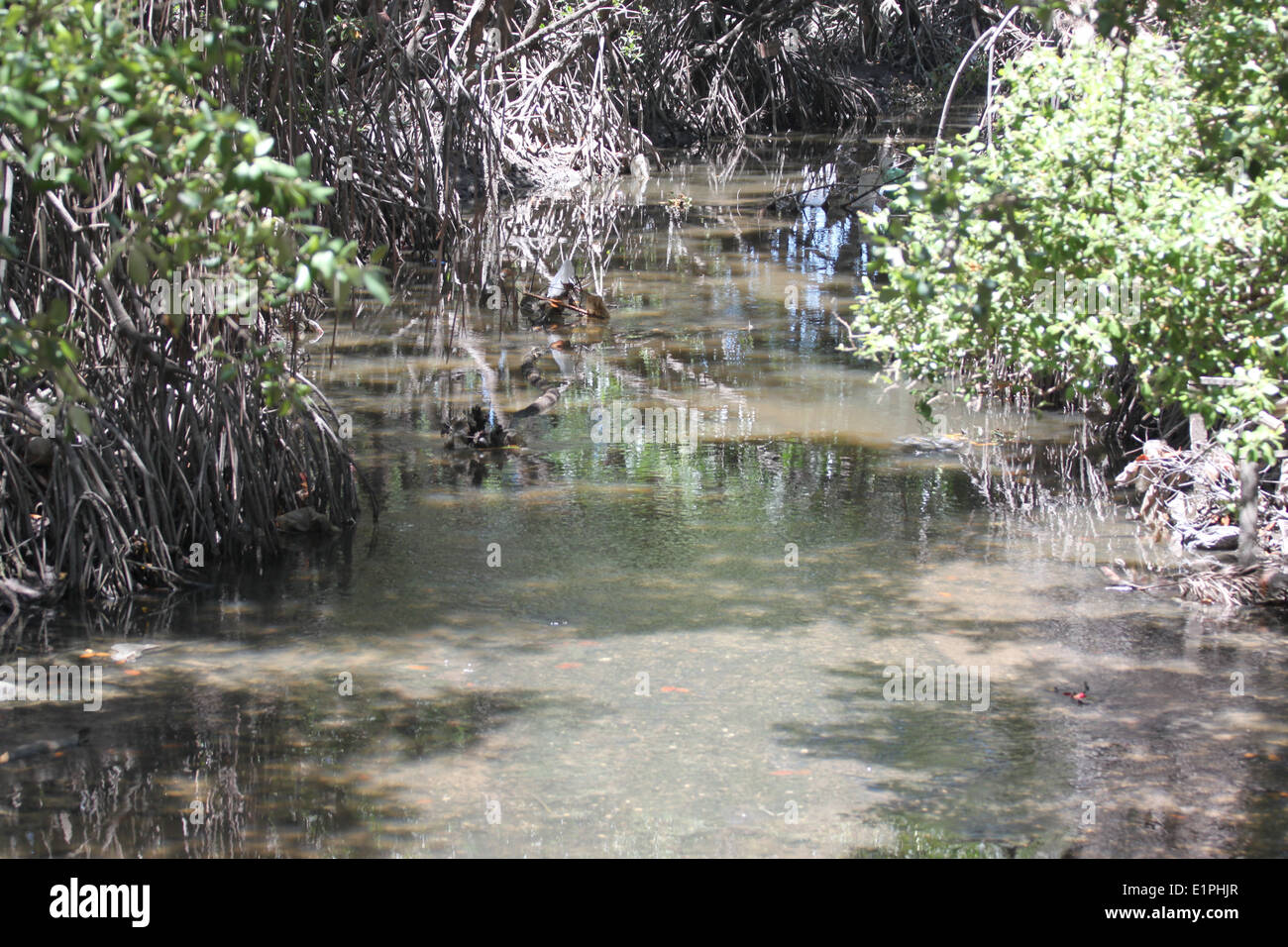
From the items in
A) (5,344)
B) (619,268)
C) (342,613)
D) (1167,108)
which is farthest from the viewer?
(619,268)

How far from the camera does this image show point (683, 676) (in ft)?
15.3

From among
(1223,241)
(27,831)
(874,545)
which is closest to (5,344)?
(27,831)

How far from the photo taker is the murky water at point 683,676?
376 cm

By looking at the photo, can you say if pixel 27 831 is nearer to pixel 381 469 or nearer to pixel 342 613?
pixel 342 613

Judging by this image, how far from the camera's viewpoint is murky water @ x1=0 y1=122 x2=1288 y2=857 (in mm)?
3760

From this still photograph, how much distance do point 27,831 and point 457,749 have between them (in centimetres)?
116

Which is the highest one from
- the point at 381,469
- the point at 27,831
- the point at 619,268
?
the point at 619,268

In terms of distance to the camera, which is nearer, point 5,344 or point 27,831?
point 5,344

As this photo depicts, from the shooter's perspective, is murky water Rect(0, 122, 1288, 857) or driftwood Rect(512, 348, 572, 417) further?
driftwood Rect(512, 348, 572, 417)

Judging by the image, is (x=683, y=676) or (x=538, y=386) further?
(x=538, y=386)

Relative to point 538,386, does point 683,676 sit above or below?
below

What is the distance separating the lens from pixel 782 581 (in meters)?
5.50

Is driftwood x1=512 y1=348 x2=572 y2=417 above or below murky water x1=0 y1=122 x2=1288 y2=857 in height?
above

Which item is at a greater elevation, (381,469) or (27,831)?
(381,469)
